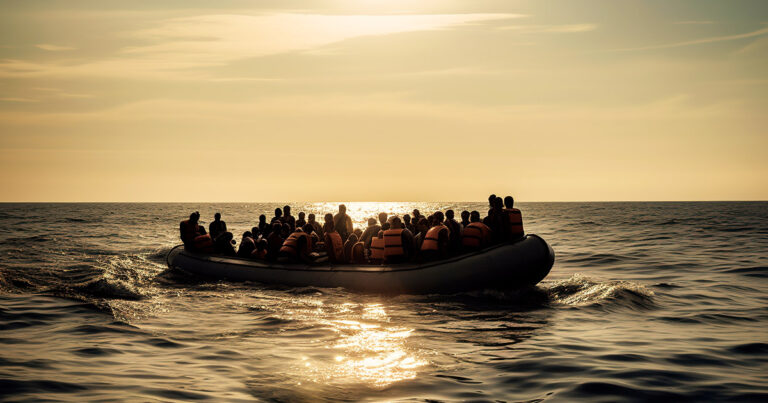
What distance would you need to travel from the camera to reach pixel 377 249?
1434 cm

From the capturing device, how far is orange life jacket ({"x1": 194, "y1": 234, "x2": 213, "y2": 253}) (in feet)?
59.4

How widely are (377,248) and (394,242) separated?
69 centimetres

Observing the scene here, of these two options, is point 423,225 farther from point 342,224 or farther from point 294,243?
point 294,243

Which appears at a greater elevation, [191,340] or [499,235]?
[499,235]

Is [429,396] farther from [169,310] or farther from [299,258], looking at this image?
[299,258]

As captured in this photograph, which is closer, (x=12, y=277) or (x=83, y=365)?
(x=83, y=365)

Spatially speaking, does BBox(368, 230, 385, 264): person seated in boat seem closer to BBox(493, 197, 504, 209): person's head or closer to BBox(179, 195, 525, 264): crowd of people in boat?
BBox(179, 195, 525, 264): crowd of people in boat

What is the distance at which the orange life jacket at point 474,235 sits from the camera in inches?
543

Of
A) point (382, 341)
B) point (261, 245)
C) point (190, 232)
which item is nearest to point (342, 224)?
point (261, 245)

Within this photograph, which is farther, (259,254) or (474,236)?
(259,254)

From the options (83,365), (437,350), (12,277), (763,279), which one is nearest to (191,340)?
(83,365)

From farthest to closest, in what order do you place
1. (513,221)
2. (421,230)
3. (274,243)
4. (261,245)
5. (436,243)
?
(261,245) → (274,243) → (421,230) → (513,221) → (436,243)

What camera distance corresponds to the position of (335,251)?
14.9m

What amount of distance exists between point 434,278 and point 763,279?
10447 mm
